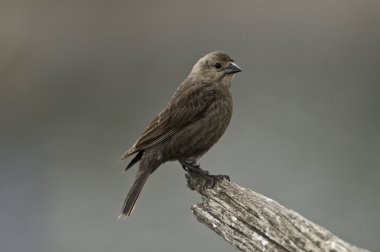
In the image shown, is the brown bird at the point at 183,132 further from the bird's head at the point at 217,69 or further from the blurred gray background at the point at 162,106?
the blurred gray background at the point at 162,106

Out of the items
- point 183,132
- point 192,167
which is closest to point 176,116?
point 183,132

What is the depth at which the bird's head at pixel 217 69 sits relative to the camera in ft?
22.7

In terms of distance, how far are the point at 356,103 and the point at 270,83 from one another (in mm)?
1237

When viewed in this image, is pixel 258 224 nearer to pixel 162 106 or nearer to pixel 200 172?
pixel 200 172

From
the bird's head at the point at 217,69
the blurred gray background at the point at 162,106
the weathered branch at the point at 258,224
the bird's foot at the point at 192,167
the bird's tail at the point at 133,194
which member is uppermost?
the blurred gray background at the point at 162,106

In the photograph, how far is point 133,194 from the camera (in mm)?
6270

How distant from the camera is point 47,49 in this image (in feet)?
43.6

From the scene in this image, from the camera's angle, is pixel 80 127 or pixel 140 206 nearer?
pixel 140 206

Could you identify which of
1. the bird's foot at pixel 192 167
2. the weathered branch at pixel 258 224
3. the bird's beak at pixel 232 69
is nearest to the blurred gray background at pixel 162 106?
the bird's beak at pixel 232 69

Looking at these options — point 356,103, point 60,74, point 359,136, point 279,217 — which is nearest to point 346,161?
point 359,136

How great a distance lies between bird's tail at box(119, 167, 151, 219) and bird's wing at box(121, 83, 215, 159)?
0.58 ft

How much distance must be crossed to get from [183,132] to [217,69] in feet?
2.46

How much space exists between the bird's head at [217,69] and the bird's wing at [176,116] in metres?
0.31

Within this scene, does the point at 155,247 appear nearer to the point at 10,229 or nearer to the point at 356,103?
the point at 10,229
